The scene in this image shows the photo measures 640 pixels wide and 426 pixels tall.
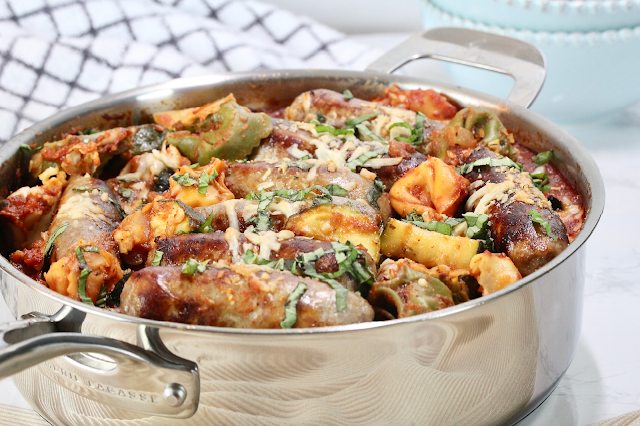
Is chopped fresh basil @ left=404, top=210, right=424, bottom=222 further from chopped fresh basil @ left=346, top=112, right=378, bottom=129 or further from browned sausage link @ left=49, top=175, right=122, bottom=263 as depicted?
browned sausage link @ left=49, top=175, right=122, bottom=263

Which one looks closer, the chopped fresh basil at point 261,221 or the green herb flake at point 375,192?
the chopped fresh basil at point 261,221

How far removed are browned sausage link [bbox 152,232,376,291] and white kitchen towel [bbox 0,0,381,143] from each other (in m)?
A: 2.52

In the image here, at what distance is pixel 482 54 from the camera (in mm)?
3574

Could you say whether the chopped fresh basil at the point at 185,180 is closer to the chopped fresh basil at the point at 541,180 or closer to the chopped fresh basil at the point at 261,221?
the chopped fresh basil at the point at 261,221

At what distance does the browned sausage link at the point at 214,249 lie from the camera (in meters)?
2.17

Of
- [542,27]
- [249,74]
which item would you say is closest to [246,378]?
[249,74]

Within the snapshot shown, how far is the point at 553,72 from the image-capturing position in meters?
4.21

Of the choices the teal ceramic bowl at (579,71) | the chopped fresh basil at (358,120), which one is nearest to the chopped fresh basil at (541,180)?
the chopped fresh basil at (358,120)

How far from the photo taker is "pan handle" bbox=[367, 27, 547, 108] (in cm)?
334

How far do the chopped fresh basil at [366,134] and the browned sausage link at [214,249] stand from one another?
3.24ft

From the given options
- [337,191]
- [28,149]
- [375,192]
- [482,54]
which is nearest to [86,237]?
[28,149]

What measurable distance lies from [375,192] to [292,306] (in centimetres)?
92

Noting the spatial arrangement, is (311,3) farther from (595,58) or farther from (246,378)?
(246,378)

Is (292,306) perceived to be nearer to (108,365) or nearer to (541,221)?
(108,365)
